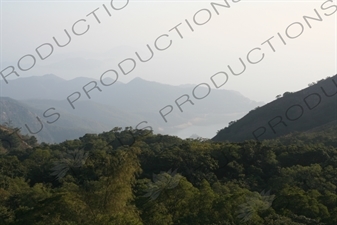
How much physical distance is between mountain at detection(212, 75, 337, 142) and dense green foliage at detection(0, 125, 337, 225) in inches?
1305

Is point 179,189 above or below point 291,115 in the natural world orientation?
above

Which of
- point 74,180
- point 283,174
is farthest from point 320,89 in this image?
point 74,180

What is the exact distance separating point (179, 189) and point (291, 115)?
5384cm

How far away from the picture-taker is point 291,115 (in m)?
63.5

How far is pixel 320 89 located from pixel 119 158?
6221 cm

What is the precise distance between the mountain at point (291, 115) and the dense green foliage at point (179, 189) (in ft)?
109

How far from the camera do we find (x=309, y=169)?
2125 centimetres

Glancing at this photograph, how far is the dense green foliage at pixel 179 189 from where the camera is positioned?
1104 cm

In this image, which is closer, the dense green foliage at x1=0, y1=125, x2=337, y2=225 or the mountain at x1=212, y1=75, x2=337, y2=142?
the dense green foliage at x1=0, y1=125, x2=337, y2=225

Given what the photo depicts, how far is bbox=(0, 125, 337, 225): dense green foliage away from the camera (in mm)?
11039

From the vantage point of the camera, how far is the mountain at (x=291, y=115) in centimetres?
5807

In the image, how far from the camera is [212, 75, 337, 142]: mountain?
2286 inches

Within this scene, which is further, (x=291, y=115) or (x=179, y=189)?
(x=291, y=115)

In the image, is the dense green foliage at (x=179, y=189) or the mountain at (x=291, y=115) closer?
the dense green foliage at (x=179, y=189)
